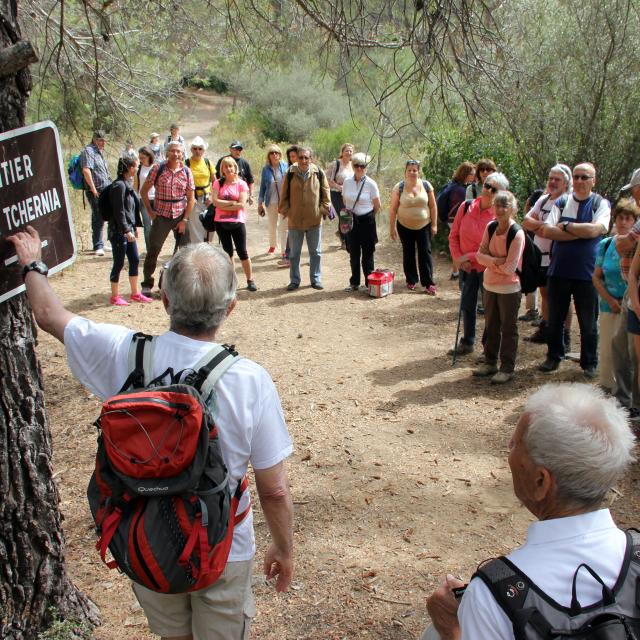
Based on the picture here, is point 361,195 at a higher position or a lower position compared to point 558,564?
higher

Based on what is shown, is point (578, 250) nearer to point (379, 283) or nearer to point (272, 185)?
point (379, 283)

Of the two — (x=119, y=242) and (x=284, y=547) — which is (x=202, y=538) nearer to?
(x=284, y=547)

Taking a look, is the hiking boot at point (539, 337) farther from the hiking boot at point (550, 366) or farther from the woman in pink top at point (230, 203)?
the woman in pink top at point (230, 203)

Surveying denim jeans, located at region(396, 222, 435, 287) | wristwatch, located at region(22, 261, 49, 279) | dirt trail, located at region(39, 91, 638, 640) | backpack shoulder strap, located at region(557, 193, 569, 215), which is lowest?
dirt trail, located at region(39, 91, 638, 640)

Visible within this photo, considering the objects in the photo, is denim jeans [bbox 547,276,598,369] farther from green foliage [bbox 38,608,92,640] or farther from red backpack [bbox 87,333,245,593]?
red backpack [bbox 87,333,245,593]

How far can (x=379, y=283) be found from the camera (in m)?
9.49

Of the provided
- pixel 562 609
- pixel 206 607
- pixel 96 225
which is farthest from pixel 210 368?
pixel 96 225

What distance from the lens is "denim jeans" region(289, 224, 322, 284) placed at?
383 inches

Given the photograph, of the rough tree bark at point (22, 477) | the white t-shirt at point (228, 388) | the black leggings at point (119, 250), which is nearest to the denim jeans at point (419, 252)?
the black leggings at point (119, 250)

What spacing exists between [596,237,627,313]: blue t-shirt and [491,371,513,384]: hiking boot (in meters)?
1.16

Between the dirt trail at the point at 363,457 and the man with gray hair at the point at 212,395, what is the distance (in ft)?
3.77

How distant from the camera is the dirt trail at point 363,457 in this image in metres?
3.69

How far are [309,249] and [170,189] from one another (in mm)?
2102

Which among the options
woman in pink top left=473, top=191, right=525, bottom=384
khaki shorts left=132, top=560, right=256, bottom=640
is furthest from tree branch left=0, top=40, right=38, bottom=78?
woman in pink top left=473, top=191, right=525, bottom=384
